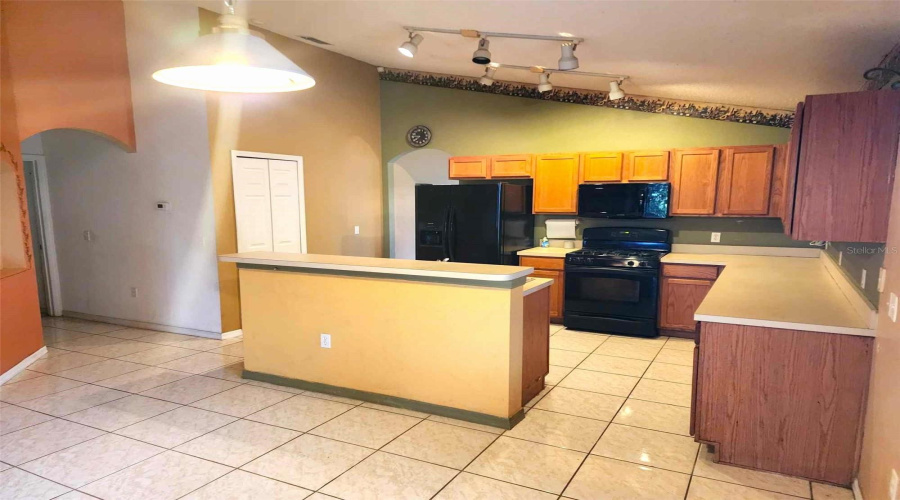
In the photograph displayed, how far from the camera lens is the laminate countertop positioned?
2.38 meters

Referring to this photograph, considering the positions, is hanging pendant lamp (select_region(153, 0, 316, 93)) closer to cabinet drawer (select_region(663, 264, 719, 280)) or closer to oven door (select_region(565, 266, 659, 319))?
oven door (select_region(565, 266, 659, 319))

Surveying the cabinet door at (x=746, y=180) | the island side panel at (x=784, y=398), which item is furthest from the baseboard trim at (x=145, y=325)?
the cabinet door at (x=746, y=180)

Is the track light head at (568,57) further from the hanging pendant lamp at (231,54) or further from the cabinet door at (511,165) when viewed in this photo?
the cabinet door at (511,165)

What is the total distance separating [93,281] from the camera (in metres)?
5.66

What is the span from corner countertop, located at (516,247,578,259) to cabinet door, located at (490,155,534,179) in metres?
0.86

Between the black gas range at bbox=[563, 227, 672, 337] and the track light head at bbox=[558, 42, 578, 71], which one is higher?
the track light head at bbox=[558, 42, 578, 71]

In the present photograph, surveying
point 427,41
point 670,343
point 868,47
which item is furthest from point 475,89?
point 868,47

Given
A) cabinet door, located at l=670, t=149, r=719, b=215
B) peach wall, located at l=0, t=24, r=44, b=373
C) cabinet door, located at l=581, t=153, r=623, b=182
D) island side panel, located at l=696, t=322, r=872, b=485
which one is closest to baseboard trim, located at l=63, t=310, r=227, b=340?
peach wall, located at l=0, t=24, r=44, b=373

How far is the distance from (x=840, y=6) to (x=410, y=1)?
2.38m

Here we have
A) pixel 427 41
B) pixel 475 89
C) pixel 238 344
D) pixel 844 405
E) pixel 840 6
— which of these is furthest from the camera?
pixel 475 89

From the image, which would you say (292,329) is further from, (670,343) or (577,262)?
(670,343)

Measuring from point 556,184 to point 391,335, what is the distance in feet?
9.89

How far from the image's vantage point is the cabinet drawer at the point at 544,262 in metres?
5.24

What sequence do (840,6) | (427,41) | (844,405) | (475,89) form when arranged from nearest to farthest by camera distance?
(840,6) < (844,405) < (427,41) < (475,89)
